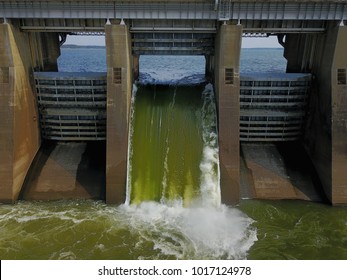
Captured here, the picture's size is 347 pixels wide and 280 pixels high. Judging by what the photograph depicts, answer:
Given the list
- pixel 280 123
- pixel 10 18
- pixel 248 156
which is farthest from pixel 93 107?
pixel 280 123

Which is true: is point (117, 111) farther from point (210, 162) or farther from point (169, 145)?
point (210, 162)

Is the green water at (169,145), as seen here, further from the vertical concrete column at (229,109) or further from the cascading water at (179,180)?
the vertical concrete column at (229,109)

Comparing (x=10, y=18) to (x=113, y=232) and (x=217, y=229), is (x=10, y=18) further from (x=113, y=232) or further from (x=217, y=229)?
(x=217, y=229)

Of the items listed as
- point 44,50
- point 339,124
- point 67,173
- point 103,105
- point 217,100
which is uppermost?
point 44,50

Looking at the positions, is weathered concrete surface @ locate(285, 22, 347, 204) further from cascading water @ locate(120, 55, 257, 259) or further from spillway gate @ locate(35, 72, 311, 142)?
cascading water @ locate(120, 55, 257, 259)

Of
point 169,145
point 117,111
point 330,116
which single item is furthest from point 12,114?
point 330,116

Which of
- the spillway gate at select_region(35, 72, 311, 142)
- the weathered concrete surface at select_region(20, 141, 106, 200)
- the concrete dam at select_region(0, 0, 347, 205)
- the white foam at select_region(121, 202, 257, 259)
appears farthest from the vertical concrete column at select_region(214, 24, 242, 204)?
the weathered concrete surface at select_region(20, 141, 106, 200)

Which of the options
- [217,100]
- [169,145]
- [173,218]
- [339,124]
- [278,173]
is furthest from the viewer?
[278,173]
